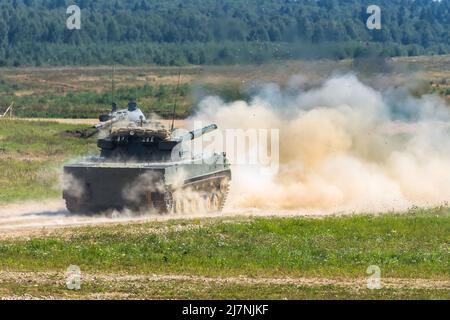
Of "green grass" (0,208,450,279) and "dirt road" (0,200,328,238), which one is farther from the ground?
"dirt road" (0,200,328,238)

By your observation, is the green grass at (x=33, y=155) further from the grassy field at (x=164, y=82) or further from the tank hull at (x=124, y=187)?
the grassy field at (x=164, y=82)

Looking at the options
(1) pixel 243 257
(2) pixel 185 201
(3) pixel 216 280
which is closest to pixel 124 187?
(2) pixel 185 201

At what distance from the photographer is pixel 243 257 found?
28.5m

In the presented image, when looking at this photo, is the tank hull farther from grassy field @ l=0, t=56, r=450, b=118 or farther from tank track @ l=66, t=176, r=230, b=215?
grassy field @ l=0, t=56, r=450, b=118

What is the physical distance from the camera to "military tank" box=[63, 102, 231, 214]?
36.5 metres

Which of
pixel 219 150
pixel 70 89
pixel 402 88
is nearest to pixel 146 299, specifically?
pixel 219 150

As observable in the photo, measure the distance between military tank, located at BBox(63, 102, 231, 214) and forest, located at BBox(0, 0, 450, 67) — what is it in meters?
5.98

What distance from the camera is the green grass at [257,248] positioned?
1073 inches

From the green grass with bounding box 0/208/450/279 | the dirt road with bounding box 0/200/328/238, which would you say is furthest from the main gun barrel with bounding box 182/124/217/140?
the green grass with bounding box 0/208/450/279

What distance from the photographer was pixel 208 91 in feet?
147

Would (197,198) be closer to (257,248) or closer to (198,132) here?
(198,132)

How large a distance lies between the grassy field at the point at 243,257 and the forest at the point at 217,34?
11681 millimetres
